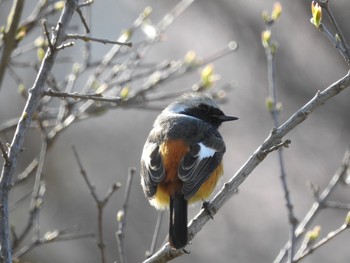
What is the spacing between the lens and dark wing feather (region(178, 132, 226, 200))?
491cm

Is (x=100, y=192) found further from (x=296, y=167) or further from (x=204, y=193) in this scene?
(x=204, y=193)

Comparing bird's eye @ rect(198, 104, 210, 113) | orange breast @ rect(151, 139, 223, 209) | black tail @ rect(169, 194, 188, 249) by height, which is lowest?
black tail @ rect(169, 194, 188, 249)

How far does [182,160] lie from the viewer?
510cm

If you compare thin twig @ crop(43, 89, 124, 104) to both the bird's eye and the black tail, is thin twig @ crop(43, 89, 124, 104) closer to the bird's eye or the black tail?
the black tail

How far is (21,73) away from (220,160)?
8029mm

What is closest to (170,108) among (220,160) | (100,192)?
(220,160)

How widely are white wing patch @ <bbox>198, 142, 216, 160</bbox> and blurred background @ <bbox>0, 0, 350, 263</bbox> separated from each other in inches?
229

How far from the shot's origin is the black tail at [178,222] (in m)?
4.17

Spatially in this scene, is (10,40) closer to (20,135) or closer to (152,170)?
(20,135)

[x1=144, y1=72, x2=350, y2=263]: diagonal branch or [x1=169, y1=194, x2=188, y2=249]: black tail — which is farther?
[x1=169, y1=194, x2=188, y2=249]: black tail

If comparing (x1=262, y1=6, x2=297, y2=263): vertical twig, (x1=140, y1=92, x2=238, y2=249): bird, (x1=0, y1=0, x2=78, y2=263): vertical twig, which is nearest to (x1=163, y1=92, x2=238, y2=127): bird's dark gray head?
(x1=140, y1=92, x2=238, y2=249): bird

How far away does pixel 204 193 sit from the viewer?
17.0ft

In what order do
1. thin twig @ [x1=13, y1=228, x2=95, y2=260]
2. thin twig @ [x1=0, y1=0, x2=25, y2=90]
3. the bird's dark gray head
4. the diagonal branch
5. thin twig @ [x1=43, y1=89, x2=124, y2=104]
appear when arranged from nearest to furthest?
thin twig @ [x1=0, y1=0, x2=25, y2=90], thin twig @ [x1=43, y1=89, x2=124, y2=104], the diagonal branch, thin twig @ [x1=13, y1=228, x2=95, y2=260], the bird's dark gray head

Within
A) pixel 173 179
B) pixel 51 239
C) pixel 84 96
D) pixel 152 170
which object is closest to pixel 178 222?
pixel 173 179
